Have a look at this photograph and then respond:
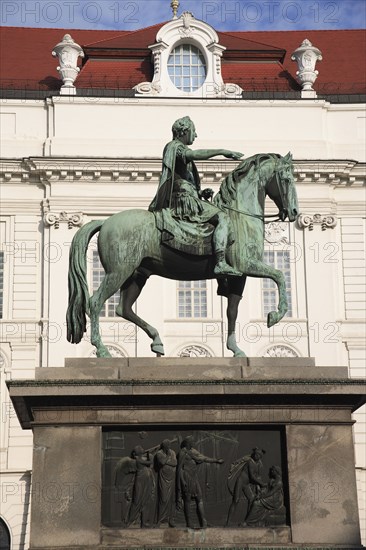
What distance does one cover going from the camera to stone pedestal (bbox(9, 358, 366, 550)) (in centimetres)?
1309

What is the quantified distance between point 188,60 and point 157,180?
411 cm

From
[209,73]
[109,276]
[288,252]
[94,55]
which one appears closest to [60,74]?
[94,55]

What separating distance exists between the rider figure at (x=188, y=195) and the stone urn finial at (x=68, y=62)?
Answer: 66.4 ft

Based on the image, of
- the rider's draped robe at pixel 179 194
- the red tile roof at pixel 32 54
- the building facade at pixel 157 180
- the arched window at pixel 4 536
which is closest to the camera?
the rider's draped robe at pixel 179 194

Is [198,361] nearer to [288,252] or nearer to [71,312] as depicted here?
[71,312]

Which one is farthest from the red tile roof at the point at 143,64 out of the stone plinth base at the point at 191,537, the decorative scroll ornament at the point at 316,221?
the stone plinth base at the point at 191,537

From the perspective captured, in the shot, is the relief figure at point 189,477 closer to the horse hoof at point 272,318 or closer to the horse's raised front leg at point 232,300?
the horse's raised front leg at point 232,300

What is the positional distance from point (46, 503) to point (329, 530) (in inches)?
120

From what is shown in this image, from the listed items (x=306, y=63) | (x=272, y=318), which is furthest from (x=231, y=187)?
(x=306, y=63)

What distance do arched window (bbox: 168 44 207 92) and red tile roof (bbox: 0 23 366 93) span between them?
79 cm

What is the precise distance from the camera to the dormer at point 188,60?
1401 inches

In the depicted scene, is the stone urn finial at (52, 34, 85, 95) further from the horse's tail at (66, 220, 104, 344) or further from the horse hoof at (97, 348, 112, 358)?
the horse hoof at (97, 348, 112, 358)

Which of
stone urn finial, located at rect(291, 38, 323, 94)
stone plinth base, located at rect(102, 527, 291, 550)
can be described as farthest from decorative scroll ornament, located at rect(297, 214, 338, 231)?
stone plinth base, located at rect(102, 527, 291, 550)

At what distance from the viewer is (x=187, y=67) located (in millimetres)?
36062
